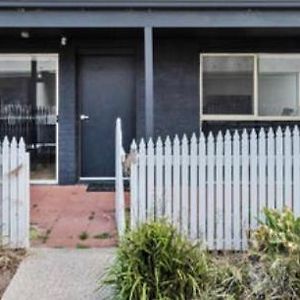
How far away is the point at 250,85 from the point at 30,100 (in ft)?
13.7

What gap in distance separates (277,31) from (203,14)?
175 centimetres

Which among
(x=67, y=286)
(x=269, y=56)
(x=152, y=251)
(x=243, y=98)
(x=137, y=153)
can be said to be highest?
(x=269, y=56)

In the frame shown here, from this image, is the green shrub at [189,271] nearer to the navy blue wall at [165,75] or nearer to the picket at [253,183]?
the picket at [253,183]

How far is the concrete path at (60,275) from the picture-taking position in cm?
567

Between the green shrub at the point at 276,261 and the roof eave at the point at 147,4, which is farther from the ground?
the roof eave at the point at 147,4

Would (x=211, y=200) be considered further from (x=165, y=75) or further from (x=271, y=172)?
(x=165, y=75)

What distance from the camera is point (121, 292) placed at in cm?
521

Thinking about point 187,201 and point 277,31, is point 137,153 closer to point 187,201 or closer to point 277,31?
point 187,201

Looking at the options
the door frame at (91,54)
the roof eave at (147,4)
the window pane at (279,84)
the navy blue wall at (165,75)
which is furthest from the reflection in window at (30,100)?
the window pane at (279,84)

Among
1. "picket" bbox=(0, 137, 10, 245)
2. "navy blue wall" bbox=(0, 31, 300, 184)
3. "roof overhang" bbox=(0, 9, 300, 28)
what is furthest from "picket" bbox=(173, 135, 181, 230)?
"navy blue wall" bbox=(0, 31, 300, 184)

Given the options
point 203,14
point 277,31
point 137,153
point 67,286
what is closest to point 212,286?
point 67,286

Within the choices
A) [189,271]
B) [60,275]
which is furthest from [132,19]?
[189,271]

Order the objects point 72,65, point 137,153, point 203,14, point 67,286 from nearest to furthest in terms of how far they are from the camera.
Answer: point 67,286, point 137,153, point 203,14, point 72,65

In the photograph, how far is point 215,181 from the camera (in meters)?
7.02
